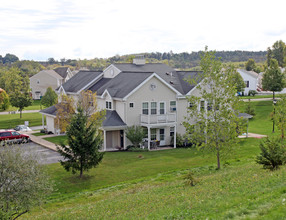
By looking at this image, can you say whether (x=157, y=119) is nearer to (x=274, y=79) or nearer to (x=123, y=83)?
(x=123, y=83)

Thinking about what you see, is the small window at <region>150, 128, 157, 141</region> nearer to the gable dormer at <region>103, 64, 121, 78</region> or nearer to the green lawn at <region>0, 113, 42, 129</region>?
the gable dormer at <region>103, 64, 121, 78</region>

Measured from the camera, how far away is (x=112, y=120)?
112ft

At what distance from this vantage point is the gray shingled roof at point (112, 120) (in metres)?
33.5

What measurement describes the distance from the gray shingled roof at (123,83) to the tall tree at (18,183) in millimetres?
20941

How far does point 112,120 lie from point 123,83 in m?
4.81

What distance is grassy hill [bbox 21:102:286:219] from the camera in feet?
36.7

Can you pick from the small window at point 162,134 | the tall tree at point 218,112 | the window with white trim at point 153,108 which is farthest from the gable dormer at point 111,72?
the tall tree at point 218,112

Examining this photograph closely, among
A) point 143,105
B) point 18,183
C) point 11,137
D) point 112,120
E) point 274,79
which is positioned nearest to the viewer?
point 18,183

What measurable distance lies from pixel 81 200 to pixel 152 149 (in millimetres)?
16340

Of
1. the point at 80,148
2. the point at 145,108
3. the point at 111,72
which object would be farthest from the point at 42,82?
the point at 80,148

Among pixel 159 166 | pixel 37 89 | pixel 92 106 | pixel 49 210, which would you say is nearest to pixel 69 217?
pixel 49 210

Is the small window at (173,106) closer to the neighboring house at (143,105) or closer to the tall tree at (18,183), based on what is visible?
the neighboring house at (143,105)

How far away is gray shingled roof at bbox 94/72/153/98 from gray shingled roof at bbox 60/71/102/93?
398 cm

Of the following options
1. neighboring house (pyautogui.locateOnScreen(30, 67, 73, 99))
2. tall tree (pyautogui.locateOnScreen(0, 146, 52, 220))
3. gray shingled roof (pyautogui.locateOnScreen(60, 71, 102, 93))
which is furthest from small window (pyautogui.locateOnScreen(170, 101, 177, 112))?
neighboring house (pyautogui.locateOnScreen(30, 67, 73, 99))
